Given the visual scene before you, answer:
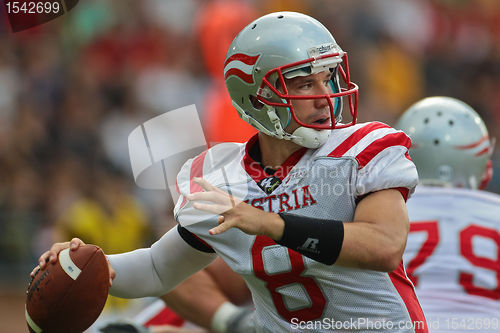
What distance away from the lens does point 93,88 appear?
9156mm

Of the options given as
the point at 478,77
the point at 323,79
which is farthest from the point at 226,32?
the point at 478,77

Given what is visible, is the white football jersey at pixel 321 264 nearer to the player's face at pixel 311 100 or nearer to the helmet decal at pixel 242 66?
the player's face at pixel 311 100

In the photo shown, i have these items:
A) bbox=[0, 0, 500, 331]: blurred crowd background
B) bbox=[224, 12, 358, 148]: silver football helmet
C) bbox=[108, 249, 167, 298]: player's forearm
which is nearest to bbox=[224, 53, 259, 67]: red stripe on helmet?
bbox=[224, 12, 358, 148]: silver football helmet

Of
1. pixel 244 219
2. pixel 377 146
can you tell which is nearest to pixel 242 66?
pixel 377 146

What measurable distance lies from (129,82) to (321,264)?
23.4 ft

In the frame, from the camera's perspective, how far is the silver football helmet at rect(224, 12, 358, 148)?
2.67 m

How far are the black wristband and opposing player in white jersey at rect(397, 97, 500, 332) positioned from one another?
3.54 feet

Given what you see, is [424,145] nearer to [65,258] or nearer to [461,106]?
[461,106]

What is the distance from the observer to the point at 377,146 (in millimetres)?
2520

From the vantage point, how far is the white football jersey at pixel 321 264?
252cm

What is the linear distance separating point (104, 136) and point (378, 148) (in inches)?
262

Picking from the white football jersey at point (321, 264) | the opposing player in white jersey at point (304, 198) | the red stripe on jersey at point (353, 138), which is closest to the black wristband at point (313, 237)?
the opposing player in white jersey at point (304, 198)

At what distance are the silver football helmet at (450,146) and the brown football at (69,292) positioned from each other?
196 cm

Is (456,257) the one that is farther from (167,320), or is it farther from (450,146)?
(167,320)
